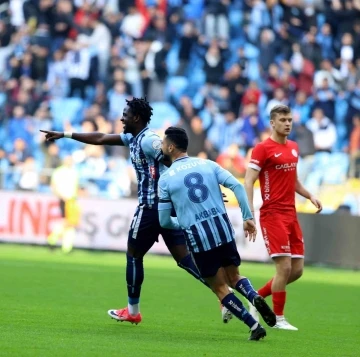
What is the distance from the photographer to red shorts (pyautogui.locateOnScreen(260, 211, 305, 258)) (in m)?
11.4

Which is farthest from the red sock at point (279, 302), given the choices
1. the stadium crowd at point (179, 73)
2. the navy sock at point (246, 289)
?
the stadium crowd at point (179, 73)

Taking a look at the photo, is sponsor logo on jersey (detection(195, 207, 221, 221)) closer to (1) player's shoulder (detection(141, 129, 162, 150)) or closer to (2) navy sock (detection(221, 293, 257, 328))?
(2) navy sock (detection(221, 293, 257, 328))

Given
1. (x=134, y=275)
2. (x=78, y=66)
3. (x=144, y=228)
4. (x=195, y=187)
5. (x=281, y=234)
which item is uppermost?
(x=78, y=66)

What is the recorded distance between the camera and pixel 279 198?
11523 mm

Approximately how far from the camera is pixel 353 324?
1175cm

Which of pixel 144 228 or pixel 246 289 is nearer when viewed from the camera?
pixel 246 289

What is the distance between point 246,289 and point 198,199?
2.91 feet

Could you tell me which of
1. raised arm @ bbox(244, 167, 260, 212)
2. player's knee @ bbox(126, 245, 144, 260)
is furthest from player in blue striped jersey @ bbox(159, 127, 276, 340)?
raised arm @ bbox(244, 167, 260, 212)

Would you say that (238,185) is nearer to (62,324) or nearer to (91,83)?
(62,324)

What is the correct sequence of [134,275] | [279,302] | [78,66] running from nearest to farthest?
[134,275], [279,302], [78,66]

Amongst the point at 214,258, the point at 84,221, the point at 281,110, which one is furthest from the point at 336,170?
the point at 214,258

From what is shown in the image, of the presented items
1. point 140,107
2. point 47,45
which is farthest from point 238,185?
point 47,45

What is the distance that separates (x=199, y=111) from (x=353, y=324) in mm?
15402

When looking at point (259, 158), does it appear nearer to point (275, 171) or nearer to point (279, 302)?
point (275, 171)
